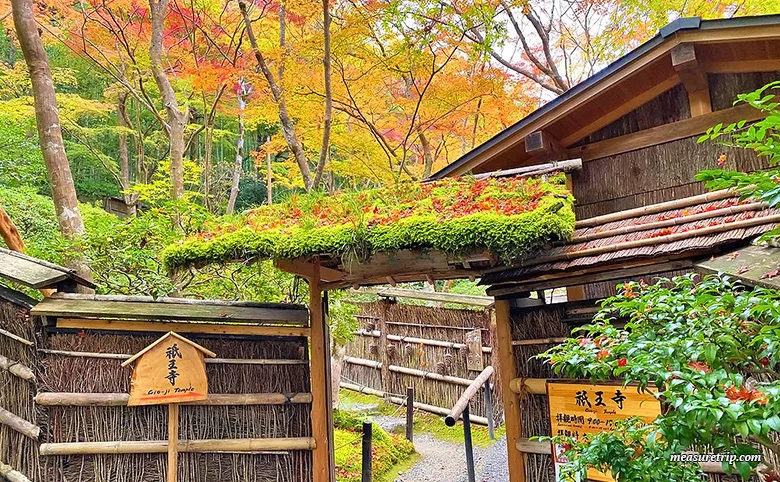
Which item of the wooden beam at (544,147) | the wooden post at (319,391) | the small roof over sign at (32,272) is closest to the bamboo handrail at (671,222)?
the wooden beam at (544,147)

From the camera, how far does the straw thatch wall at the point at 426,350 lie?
10.0 meters

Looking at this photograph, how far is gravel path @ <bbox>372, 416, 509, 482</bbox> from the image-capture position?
25.0ft

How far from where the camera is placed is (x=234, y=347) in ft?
16.3

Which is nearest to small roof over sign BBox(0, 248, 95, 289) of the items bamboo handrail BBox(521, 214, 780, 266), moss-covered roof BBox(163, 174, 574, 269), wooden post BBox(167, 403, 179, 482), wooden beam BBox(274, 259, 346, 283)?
moss-covered roof BBox(163, 174, 574, 269)

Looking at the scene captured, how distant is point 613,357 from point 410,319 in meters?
9.03

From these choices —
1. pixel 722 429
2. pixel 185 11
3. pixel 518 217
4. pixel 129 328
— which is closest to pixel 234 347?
pixel 129 328

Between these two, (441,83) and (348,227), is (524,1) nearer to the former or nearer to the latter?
(441,83)

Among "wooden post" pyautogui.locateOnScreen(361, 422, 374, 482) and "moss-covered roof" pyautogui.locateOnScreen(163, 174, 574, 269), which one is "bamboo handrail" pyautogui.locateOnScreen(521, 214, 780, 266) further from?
"wooden post" pyautogui.locateOnScreen(361, 422, 374, 482)

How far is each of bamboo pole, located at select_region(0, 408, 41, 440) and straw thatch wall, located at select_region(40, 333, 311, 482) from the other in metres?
0.15

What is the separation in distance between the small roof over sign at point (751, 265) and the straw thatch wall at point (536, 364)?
1245 millimetres

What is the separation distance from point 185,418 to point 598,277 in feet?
13.3

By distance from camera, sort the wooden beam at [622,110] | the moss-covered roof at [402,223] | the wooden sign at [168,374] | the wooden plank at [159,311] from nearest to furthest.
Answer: the moss-covered roof at [402,223]
the wooden sign at [168,374]
the wooden plank at [159,311]
the wooden beam at [622,110]

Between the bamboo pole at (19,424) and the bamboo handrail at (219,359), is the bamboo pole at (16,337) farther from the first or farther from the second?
the bamboo pole at (19,424)

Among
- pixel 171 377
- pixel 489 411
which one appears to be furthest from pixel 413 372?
pixel 171 377
